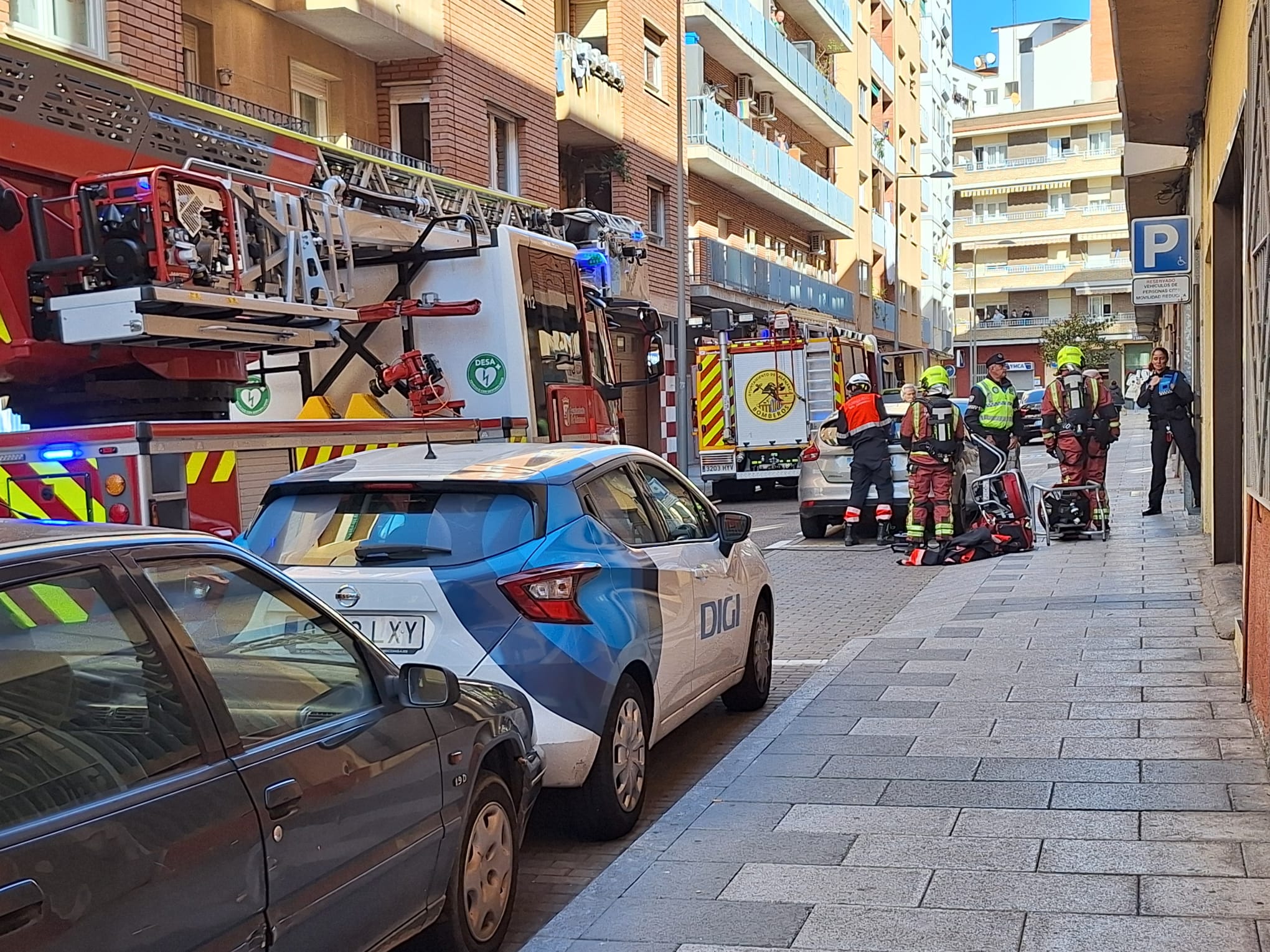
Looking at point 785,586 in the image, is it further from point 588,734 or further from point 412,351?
point 588,734

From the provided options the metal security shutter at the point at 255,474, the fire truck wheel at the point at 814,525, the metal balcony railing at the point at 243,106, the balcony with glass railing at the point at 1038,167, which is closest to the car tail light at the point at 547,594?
the metal security shutter at the point at 255,474

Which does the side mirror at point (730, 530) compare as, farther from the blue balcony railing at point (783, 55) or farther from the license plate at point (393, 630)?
the blue balcony railing at point (783, 55)

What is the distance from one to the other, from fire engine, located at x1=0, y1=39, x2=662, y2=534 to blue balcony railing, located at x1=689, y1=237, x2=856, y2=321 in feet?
64.1

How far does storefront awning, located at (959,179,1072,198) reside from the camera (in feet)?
281

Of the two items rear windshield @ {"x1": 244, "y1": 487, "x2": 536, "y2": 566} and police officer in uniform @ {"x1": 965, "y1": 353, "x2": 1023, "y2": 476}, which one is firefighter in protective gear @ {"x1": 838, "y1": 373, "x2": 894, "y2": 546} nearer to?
police officer in uniform @ {"x1": 965, "y1": 353, "x2": 1023, "y2": 476}

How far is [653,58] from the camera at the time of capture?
91.7 feet

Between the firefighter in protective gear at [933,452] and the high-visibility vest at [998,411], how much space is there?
107cm

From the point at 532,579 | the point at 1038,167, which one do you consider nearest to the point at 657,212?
the point at 532,579

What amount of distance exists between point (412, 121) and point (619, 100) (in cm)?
726

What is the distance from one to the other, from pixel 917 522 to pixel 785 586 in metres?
2.19

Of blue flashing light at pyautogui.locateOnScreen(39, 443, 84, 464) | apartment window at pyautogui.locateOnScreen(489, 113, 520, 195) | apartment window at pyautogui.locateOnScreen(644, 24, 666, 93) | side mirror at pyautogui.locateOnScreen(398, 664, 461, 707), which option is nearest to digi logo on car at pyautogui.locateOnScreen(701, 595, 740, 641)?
side mirror at pyautogui.locateOnScreen(398, 664, 461, 707)

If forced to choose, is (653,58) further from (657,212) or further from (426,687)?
(426,687)

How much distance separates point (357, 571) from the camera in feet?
17.1

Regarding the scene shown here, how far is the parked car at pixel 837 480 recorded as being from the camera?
1521 centimetres
